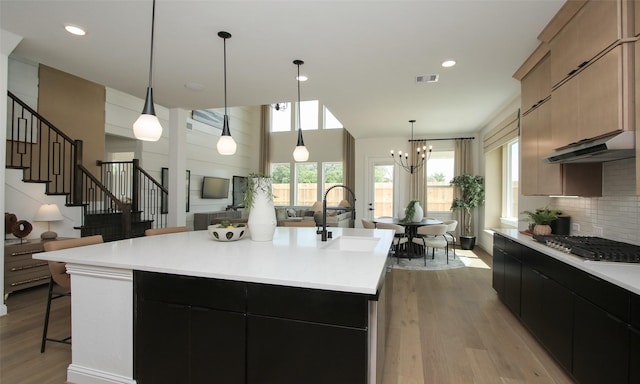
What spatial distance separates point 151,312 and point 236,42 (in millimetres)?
2460

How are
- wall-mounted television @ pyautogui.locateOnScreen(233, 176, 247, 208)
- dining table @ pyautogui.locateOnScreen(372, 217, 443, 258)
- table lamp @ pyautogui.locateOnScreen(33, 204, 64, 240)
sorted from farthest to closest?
wall-mounted television @ pyautogui.locateOnScreen(233, 176, 247, 208) → dining table @ pyautogui.locateOnScreen(372, 217, 443, 258) → table lamp @ pyautogui.locateOnScreen(33, 204, 64, 240)

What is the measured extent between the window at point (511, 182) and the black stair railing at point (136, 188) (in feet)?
21.5

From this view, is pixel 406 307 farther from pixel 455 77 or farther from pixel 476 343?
pixel 455 77

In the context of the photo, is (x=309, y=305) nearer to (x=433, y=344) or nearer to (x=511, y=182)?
(x=433, y=344)

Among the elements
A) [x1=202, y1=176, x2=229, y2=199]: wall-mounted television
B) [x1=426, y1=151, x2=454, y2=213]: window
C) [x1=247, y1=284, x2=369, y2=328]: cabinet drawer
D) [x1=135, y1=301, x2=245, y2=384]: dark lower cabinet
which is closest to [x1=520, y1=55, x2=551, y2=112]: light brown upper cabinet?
[x1=247, y1=284, x2=369, y2=328]: cabinet drawer

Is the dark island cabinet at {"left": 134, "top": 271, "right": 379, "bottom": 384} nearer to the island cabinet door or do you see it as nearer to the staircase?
the island cabinet door

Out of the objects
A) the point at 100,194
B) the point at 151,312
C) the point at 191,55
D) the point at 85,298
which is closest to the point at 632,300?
the point at 151,312

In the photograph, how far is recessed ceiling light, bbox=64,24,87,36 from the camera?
2.67 metres

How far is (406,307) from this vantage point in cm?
336

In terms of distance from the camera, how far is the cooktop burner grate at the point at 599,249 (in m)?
1.83

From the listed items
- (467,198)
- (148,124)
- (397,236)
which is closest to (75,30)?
(148,124)

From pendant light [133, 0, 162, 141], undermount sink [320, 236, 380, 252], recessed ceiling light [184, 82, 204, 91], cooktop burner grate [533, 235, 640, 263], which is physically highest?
recessed ceiling light [184, 82, 204, 91]

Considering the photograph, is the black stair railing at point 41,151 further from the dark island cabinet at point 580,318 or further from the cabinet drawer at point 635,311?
the cabinet drawer at point 635,311

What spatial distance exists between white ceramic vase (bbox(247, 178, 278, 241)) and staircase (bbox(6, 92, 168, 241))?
3103mm
